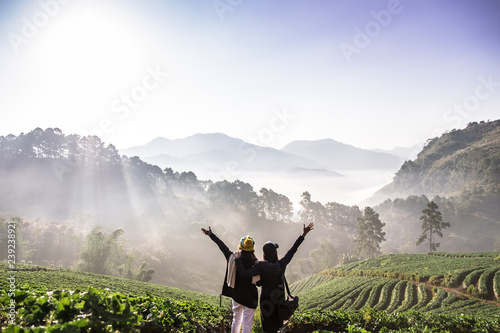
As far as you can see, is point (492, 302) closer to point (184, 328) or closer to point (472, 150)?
point (184, 328)

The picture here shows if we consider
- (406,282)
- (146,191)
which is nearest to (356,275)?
(406,282)

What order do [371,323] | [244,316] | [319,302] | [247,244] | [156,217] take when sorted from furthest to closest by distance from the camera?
[156,217] < [319,302] < [371,323] < [244,316] < [247,244]

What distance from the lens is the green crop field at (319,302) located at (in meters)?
4.99

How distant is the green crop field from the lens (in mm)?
4988

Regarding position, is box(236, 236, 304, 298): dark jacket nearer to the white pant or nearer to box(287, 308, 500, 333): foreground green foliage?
the white pant

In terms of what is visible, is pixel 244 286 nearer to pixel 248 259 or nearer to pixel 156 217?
pixel 248 259

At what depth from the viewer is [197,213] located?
128 metres

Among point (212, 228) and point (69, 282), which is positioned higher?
point (69, 282)

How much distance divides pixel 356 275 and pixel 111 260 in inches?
1969

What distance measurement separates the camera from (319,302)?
132 feet

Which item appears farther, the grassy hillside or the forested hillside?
the forested hillside

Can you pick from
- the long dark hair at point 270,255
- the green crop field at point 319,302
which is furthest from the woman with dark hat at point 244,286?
the green crop field at point 319,302

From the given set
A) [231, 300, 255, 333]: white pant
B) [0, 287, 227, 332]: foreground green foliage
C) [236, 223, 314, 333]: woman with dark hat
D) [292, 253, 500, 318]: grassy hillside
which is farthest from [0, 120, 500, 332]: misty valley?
[0, 287, 227, 332]: foreground green foliage

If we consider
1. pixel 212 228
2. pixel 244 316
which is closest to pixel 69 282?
pixel 244 316
